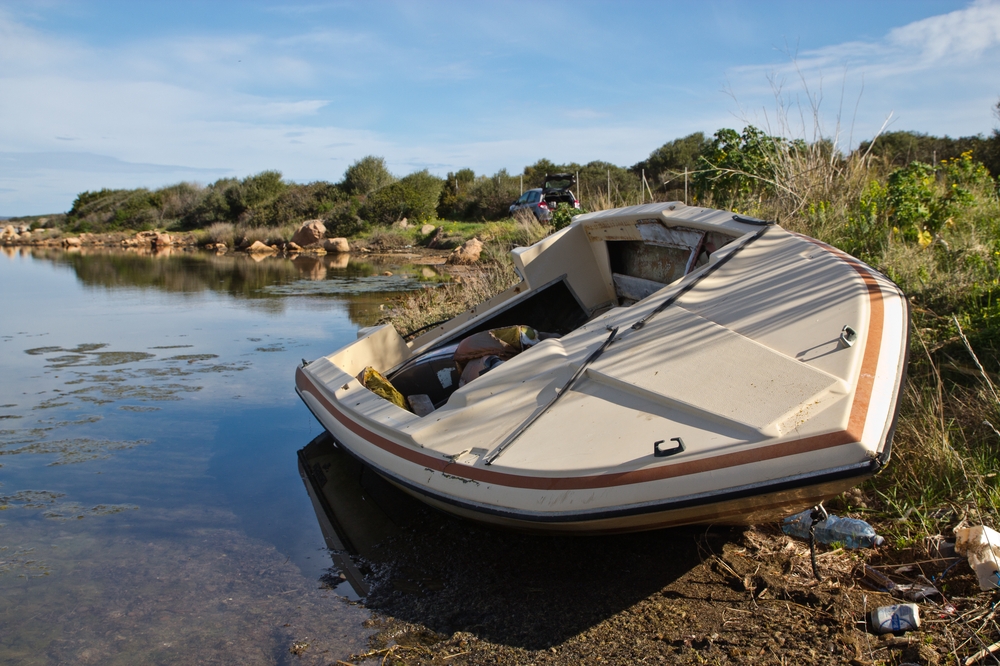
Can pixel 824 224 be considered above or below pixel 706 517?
above

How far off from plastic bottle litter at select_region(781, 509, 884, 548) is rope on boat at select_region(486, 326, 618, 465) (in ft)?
4.13

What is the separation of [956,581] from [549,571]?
174 cm

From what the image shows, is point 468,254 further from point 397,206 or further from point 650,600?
point 650,600

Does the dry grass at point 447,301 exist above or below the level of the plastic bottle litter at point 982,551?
above

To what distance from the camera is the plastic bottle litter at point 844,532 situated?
3.34 meters

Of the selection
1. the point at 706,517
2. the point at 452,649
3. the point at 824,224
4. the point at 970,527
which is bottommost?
the point at 452,649

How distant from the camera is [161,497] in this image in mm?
5047

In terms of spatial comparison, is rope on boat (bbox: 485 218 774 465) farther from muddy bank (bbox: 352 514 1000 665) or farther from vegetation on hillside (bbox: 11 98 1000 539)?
vegetation on hillside (bbox: 11 98 1000 539)

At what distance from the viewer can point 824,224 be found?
7.19m

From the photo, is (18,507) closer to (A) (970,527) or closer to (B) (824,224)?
(A) (970,527)

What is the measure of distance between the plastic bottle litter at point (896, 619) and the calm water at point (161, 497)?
83.6 inches

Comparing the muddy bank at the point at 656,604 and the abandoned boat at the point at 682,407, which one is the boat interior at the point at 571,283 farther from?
the muddy bank at the point at 656,604

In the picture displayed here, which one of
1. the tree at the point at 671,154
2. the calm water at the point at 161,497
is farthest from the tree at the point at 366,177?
the calm water at the point at 161,497

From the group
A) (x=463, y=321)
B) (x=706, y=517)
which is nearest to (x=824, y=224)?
(x=463, y=321)
